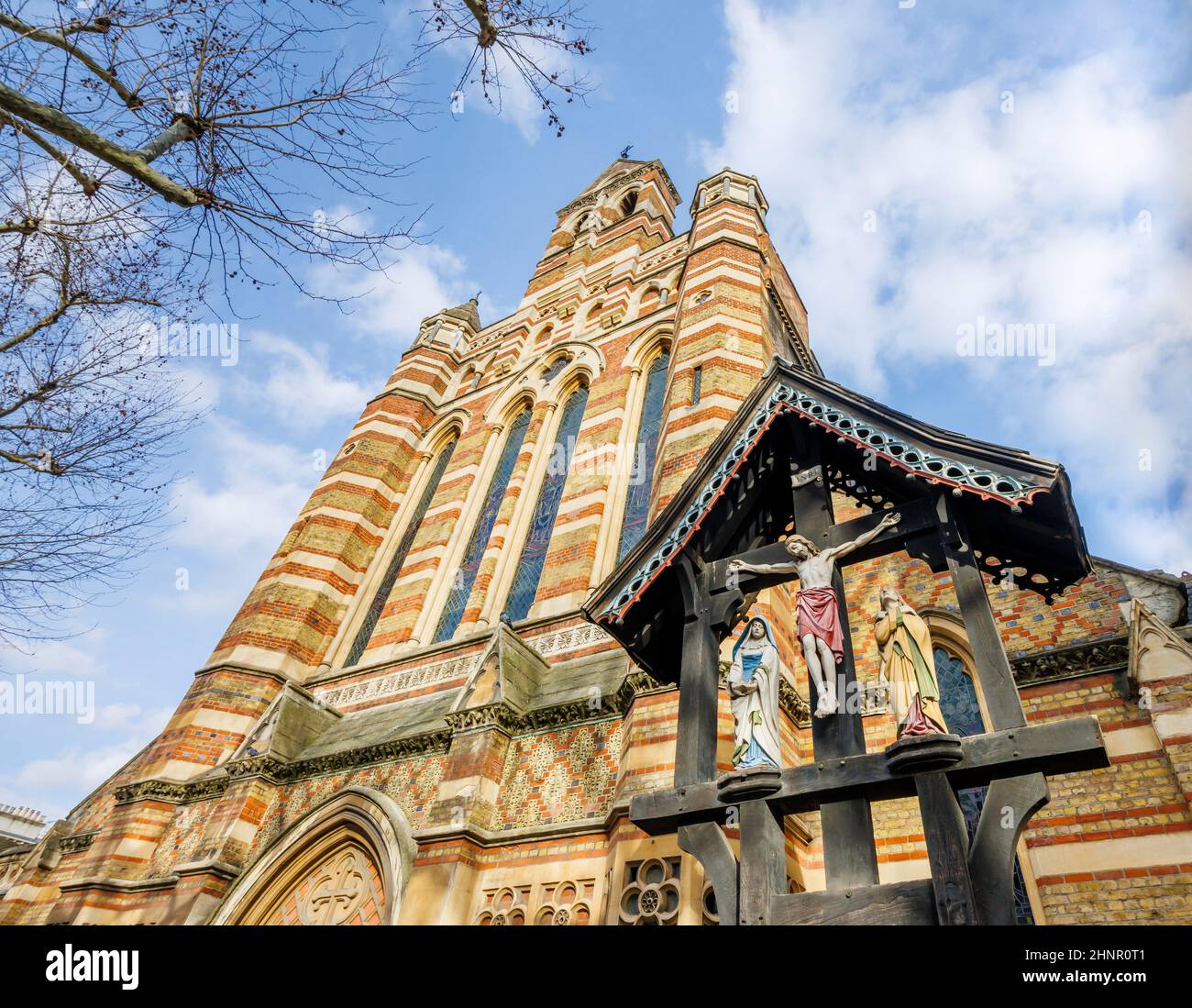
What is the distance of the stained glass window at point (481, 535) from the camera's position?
12.7m

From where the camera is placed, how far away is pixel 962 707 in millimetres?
7715

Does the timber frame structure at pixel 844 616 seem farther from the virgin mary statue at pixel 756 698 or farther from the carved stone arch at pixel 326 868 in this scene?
the carved stone arch at pixel 326 868

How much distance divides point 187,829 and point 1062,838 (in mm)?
10253

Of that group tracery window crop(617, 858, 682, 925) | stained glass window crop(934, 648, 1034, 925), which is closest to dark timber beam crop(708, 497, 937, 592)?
tracery window crop(617, 858, 682, 925)

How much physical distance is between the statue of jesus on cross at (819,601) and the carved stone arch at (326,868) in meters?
5.27

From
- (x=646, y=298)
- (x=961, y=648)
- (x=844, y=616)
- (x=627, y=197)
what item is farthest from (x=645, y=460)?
(x=627, y=197)

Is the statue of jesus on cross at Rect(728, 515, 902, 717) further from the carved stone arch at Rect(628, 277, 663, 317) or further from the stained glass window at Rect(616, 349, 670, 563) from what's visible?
the carved stone arch at Rect(628, 277, 663, 317)

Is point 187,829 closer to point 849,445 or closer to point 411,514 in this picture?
point 411,514

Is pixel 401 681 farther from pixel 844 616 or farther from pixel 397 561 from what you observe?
pixel 844 616

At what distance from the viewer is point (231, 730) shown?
37.6ft

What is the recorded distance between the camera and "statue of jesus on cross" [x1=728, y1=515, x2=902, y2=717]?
4145 mm

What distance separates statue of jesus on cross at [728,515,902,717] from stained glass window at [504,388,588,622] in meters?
7.19
